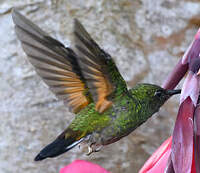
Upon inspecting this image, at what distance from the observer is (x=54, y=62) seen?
73 cm

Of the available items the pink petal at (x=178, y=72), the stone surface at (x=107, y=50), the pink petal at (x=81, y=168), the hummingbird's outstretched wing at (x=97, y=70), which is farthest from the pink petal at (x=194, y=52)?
the stone surface at (x=107, y=50)

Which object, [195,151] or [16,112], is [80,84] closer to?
[195,151]

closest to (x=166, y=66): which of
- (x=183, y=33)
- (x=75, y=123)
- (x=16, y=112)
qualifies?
(x=183, y=33)

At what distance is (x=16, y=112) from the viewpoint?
1415mm

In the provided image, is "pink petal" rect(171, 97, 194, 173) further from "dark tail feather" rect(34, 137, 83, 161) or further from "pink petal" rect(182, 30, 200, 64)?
"dark tail feather" rect(34, 137, 83, 161)

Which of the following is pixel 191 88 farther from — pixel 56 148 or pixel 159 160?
pixel 56 148

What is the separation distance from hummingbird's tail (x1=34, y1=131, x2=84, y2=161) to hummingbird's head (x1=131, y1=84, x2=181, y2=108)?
0.14 meters

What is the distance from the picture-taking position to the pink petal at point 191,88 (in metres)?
0.65

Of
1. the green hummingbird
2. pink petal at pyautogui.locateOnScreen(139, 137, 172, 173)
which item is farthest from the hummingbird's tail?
pink petal at pyautogui.locateOnScreen(139, 137, 172, 173)

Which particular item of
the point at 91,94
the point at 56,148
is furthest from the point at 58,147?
the point at 91,94

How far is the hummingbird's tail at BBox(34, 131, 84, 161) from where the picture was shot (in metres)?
0.75

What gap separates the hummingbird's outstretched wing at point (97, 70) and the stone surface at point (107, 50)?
0.66 meters

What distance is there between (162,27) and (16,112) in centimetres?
60

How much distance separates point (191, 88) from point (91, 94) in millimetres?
185
